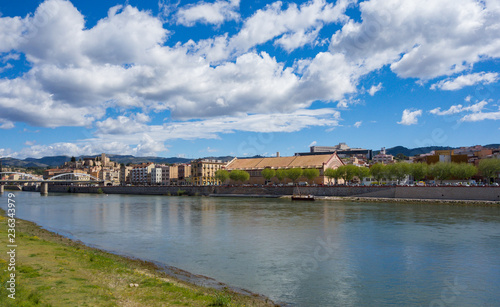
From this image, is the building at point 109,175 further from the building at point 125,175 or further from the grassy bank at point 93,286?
the grassy bank at point 93,286

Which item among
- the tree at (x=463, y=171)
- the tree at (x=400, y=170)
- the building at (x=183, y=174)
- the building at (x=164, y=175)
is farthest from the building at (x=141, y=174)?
the tree at (x=463, y=171)

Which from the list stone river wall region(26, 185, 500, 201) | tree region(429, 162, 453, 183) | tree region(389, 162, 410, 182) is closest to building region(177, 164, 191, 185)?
stone river wall region(26, 185, 500, 201)

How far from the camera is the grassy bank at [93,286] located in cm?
1080

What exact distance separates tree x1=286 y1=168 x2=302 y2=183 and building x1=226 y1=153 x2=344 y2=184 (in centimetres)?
381

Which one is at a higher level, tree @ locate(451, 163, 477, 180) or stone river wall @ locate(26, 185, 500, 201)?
tree @ locate(451, 163, 477, 180)

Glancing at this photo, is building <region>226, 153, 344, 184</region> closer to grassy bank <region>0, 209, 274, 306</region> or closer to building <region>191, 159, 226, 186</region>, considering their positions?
building <region>191, 159, 226, 186</region>

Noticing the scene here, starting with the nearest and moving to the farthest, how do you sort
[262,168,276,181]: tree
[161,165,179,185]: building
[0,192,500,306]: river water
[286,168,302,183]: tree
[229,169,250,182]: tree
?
[0,192,500,306]: river water
[286,168,302,183]: tree
[262,168,276,181]: tree
[229,169,250,182]: tree
[161,165,179,185]: building

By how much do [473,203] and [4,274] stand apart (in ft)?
202

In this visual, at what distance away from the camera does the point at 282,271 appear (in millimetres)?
18406

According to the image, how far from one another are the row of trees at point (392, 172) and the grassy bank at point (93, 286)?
69.5 metres

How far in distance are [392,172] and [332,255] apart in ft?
205

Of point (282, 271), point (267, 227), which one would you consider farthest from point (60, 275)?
point (267, 227)

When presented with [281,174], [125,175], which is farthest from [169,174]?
[281,174]

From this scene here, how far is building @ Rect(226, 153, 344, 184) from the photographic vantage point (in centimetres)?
9743
